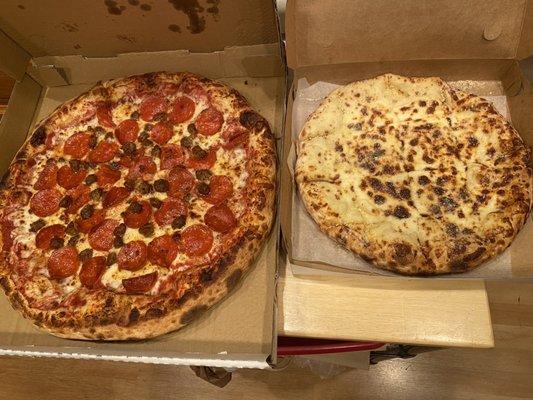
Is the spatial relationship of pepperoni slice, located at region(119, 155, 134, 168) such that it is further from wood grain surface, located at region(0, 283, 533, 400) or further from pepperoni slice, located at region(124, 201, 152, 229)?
wood grain surface, located at region(0, 283, 533, 400)

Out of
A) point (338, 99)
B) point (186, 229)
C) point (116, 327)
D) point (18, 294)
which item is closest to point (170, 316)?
point (116, 327)

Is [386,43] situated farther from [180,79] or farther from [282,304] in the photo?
[282,304]

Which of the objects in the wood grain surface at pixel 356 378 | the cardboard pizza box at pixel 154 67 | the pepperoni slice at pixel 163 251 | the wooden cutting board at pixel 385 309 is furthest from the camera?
the wood grain surface at pixel 356 378

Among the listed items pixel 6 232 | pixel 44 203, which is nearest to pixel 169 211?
pixel 44 203

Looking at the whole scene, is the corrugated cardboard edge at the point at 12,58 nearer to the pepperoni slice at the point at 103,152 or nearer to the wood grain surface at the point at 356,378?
the pepperoni slice at the point at 103,152

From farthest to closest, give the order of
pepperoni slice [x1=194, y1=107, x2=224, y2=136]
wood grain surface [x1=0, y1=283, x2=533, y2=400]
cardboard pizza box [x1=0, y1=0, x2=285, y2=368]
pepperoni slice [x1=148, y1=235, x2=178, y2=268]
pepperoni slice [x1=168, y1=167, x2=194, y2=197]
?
wood grain surface [x1=0, y1=283, x2=533, y2=400] < pepperoni slice [x1=194, y1=107, x2=224, y2=136] < pepperoni slice [x1=168, y1=167, x2=194, y2=197] < pepperoni slice [x1=148, y1=235, x2=178, y2=268] < cardboard pizza box [x1=0, y1=0, x2=285, y2=368]

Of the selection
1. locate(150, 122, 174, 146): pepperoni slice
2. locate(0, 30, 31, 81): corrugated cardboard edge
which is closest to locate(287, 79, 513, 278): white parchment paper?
locate(150, 122, 174, 146): pepperoni slice

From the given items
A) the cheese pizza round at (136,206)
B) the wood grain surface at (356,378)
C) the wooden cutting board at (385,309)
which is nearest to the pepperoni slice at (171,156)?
the cheese pizza round at (136,206)
